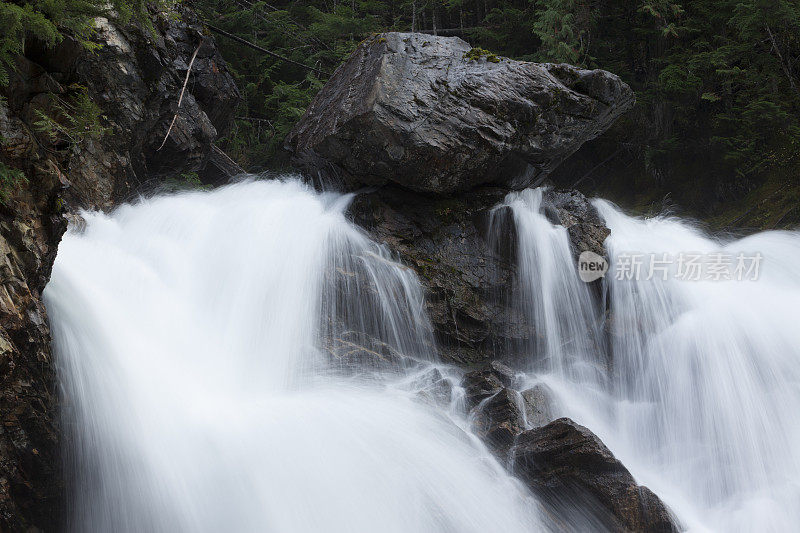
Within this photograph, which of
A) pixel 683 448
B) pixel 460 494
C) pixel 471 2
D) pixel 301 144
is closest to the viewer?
pixel 460 494

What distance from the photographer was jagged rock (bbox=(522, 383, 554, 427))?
5414mm

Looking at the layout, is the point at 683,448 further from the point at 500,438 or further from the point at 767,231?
the point at 767,231

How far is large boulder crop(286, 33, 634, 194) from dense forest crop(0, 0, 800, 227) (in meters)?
3.36

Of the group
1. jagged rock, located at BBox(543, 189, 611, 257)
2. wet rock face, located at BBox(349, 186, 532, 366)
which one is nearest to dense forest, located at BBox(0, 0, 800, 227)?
jagged rock, located at BBox(543, 189, 611, 257)

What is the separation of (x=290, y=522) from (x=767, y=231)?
8611 millimetres

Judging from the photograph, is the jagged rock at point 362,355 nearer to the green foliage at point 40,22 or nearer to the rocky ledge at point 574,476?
the rocky ledge at point 574,476

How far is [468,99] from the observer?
275 inches

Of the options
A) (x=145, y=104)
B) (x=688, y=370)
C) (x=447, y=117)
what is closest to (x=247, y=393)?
(x=447, y=117)

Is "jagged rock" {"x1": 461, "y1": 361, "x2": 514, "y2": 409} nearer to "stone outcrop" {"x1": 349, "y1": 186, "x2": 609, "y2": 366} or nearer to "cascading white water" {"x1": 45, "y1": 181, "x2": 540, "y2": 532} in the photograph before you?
"cascading white water" {"x1": 45, "y1": 181, "x2": 540, "y2": 532}

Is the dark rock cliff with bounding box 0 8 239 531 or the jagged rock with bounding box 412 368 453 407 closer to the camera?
the dark rock cliff with bounding box 0 8 239 531

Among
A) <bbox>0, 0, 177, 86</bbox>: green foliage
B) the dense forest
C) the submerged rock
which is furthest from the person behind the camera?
the dense forest

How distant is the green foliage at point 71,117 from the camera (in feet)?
12.4

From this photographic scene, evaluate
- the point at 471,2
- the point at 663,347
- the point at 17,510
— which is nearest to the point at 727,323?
the point at 663,347

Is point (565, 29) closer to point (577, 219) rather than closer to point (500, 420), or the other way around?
point (577, 219)
